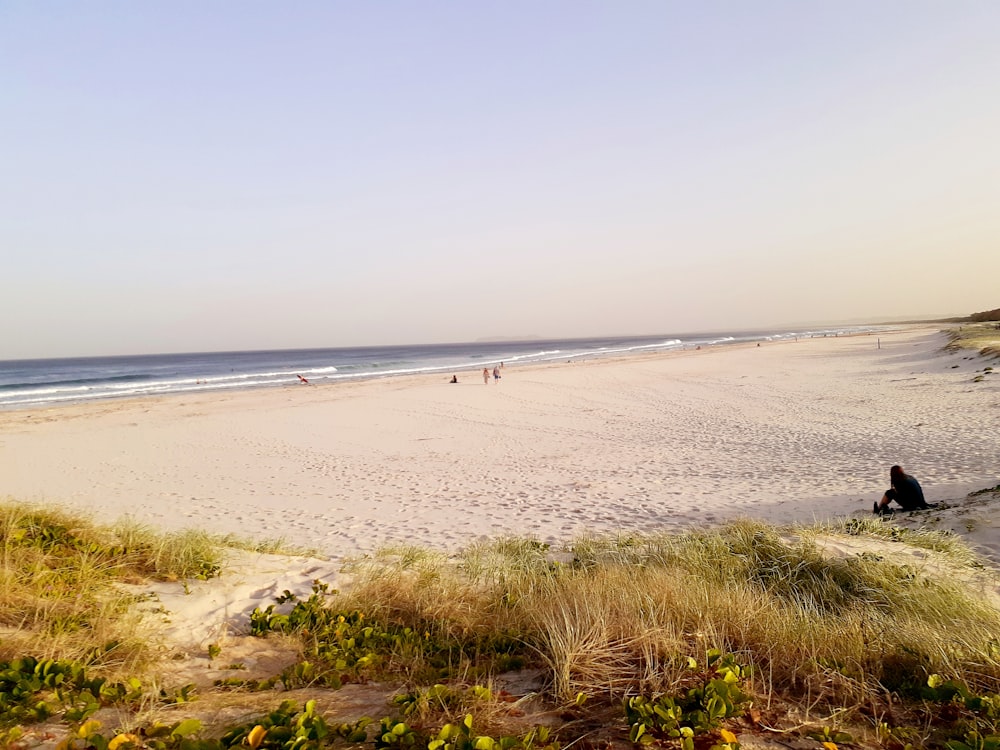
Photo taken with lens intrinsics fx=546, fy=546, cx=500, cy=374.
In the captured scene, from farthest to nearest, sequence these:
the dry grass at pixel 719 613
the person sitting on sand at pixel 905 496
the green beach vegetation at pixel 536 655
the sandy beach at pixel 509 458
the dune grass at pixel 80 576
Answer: the sandy beach at pixel 509 458
the person sitting on sand at pixel 905 496
the dune grass at pixel 80 576
the dry grass at pixel 719 613
the green beach vegetation at pixel 536 655

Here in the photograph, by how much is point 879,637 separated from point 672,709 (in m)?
1.56

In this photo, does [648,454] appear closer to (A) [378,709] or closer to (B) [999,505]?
(B) [999,505]

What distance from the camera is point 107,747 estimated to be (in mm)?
2066

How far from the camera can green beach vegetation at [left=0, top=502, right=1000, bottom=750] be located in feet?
7.41

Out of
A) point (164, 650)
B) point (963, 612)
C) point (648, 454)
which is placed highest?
point (164, 650)

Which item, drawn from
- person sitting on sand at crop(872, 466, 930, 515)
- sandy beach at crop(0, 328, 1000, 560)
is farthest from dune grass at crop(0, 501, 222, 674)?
person sitting on sand at crop(872, 466, 930, 515)

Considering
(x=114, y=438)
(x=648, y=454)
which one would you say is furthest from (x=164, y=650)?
(x=114, y=438)

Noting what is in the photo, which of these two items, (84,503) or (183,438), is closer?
(84,503)

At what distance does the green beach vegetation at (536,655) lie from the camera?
7.41 ft

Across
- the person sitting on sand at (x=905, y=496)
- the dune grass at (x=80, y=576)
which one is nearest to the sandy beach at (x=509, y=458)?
the person sitting on sand at (x=905, y=496)

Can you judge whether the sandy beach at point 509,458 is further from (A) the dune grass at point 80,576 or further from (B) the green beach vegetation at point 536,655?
(B) the green beach vegetation at point 536,655

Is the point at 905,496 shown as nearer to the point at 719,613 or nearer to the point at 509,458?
the point at 719,613

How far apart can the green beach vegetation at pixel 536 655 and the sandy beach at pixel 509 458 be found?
11.2ft

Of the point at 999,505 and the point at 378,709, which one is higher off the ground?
the point at 378,709
